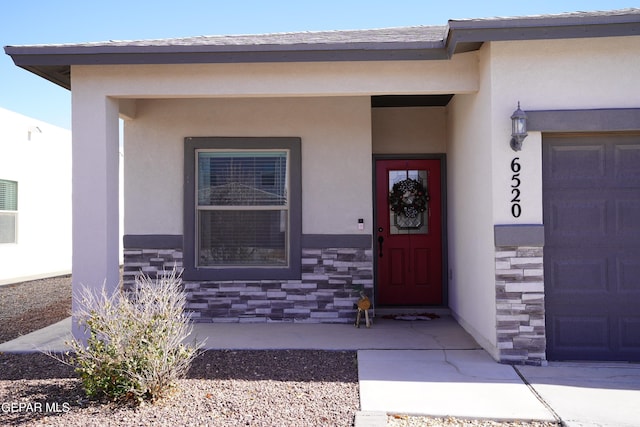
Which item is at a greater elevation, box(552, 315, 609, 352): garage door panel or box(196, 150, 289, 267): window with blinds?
box(196, 150, 289, 267): window with blinds

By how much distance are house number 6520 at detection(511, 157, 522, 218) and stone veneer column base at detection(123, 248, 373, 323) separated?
252 centimetres

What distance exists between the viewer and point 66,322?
7812mm

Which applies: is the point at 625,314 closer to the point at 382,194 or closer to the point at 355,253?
the point at 355,253

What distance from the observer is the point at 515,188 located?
558 centimetres

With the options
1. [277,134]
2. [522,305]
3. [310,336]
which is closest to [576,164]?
[522,305]

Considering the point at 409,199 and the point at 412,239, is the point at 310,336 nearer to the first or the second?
the point at 412,239

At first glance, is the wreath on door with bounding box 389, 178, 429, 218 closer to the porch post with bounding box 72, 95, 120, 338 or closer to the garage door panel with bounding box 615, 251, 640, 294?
the garage door panel with bounding box 615, 251, 640, 294

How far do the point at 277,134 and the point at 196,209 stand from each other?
5.04 ft

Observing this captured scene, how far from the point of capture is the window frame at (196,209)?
7.61 m

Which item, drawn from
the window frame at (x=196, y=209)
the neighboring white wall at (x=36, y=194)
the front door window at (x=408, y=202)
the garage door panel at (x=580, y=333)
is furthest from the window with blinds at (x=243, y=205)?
the neighboring white wall at (x=36, y=194)

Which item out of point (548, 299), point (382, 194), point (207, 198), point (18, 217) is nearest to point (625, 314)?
point (548, 299)

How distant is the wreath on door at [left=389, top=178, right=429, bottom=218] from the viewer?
8.45 m

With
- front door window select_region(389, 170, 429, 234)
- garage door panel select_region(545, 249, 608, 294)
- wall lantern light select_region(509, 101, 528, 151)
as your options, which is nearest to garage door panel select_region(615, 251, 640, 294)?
garage door panel select_region(545, 249, 608, 294)

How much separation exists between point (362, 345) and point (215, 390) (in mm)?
2059
